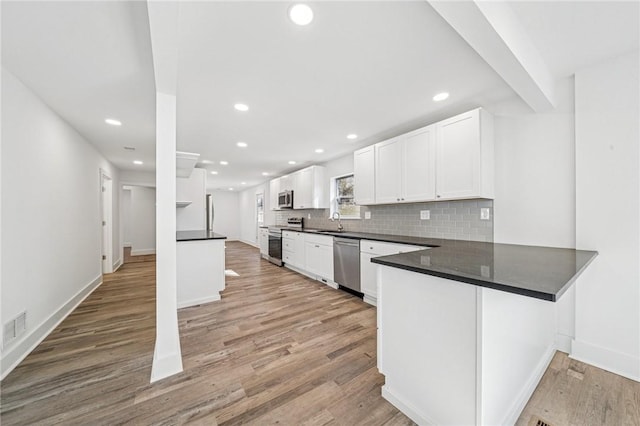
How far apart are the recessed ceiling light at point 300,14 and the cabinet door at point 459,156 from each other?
1.89 metres

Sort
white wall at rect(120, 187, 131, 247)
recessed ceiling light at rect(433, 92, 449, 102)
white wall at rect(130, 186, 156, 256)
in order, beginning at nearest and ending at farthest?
recessed ceiling light at rect(433, 92, 449, 102)
white wall at rect(130, 186, 156, 256)
white wall at rect(120, 187, 131, 247)

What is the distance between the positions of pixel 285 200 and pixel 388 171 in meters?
3.32

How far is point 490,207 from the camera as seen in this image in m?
2.59

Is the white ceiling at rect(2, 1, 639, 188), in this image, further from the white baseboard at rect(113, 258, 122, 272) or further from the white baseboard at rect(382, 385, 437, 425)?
the white baseboard at rect(113, 258, 122, 272)

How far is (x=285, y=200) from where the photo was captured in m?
6.10

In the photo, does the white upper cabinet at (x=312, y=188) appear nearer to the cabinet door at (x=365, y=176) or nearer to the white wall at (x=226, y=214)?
the cabinet door at (x=365, y=176)

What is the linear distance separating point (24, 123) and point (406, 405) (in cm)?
377

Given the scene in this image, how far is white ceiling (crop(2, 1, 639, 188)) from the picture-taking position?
1.41 m

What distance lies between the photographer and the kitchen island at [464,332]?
114 centimetres

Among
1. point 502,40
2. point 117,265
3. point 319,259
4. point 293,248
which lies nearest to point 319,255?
point 319,259

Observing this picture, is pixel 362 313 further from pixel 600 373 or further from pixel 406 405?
pixel 600 373

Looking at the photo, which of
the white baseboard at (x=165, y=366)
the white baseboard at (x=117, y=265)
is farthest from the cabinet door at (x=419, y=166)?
the white baseboard at (x=117, y=265)

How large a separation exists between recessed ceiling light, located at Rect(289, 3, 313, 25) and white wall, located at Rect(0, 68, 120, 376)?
7.68 feet

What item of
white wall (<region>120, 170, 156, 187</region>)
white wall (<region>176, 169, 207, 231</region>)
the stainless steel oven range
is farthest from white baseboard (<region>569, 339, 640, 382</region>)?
white wall (<region>120, 170, 156, 187</region>)
